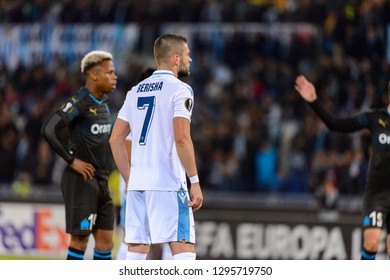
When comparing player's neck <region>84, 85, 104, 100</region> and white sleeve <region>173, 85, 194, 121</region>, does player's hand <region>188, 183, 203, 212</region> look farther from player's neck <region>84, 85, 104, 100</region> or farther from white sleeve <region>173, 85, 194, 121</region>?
player's neck <region>84, 85, 104, 100</region>

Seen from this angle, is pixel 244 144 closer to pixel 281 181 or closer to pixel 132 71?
pixel 281 181

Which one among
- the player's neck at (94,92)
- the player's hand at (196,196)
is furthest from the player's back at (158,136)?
the player's neck at (94,92)

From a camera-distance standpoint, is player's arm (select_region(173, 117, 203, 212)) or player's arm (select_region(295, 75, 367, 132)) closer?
player's arm (select_region(173, 117, 203, 212))

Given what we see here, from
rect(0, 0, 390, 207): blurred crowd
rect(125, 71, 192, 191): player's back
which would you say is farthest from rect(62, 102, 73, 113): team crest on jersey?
rect(0, 0, 390, 207): blurred crowd

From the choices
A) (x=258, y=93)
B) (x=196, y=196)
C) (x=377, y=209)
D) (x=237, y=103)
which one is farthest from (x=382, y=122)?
(x=258, y=93)

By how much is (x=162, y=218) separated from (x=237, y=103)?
42.0 feet

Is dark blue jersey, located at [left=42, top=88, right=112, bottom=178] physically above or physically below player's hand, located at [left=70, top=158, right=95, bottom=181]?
above

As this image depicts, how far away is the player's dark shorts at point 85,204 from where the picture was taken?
9.12m

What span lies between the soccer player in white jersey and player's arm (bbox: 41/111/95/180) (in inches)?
62.8

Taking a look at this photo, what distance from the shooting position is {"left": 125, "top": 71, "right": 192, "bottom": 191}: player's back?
291 inches

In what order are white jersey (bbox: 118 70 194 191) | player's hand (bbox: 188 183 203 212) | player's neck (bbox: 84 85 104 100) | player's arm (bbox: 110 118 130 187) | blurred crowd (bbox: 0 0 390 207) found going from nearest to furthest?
player's hand (bbox: 188 183 203 212) → white jersey (bbox: 118 70 194 191) → player's arm (bbox: 110 118 130 187) → player's neck (bbox: 84 85 104 100) → blurred crowd (bbox: 0 0 390 207)

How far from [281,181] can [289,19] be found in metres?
4.44

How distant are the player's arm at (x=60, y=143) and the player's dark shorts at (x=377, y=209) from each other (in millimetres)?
2669
